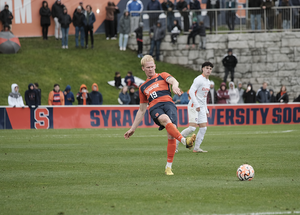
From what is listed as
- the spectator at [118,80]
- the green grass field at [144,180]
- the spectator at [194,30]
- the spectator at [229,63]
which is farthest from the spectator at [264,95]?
the green grass field at [144,180]

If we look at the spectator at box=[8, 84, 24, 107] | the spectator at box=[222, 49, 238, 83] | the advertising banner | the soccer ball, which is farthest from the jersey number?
the spectator at box=[222, 49, 238, 83]

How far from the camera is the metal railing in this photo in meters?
28.3

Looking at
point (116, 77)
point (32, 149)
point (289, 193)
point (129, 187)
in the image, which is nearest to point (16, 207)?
point (129, 187)

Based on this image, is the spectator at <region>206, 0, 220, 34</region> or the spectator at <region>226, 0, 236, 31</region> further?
the spectator at <region>206, 0, 220, 34</region>

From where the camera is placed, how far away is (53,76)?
2708 cm

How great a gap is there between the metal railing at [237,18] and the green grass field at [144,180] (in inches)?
667

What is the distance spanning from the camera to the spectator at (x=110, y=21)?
29766 millimetres

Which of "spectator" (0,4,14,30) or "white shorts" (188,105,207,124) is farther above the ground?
"spectator" (0,4,14,30)

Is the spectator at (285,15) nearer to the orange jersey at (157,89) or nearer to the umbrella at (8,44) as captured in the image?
the umbrella at (8,44)

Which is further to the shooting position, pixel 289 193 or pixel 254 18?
pixel 254 18

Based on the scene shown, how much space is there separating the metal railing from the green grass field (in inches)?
667

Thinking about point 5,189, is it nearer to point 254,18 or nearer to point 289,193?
point 289,193

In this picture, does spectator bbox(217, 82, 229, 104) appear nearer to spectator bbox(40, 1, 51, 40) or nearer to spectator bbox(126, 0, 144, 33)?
spectator bbox(126, 0, 144, 33)

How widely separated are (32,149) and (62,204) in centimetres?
678
